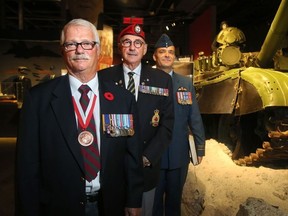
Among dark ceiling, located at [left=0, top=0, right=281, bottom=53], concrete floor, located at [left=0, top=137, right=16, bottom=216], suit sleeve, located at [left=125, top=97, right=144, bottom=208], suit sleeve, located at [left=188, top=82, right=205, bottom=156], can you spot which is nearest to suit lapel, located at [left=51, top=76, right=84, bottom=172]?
suit sleeve, located at [left=125, top=97, right=144, bottom=208]

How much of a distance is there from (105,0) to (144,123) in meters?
10.5

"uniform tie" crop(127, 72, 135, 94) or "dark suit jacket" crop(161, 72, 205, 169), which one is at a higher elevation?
"uniform tie" crop(127, 72, 135, 94)

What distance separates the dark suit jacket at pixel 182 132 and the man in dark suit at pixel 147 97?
0.50m

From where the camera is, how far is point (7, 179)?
4836 mm

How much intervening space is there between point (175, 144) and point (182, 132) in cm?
15

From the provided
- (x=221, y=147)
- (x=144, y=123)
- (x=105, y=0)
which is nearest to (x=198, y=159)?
(x=144, y=123)

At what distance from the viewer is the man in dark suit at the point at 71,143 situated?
1.91 meters

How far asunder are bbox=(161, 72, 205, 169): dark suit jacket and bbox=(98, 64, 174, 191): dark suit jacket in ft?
1.62

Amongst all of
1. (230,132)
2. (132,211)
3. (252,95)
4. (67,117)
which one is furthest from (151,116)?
(230,132)

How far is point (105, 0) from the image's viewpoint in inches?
488

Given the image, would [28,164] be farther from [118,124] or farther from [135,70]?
[135,70]

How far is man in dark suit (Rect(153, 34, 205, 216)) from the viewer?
3391 mm

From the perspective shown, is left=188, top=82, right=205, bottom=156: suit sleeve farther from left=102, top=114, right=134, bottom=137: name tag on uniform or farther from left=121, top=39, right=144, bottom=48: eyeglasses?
left=102, top=114, right=134, bottom=137: name tag on uniform

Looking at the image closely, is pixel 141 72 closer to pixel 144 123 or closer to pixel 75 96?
pixel 144 123
